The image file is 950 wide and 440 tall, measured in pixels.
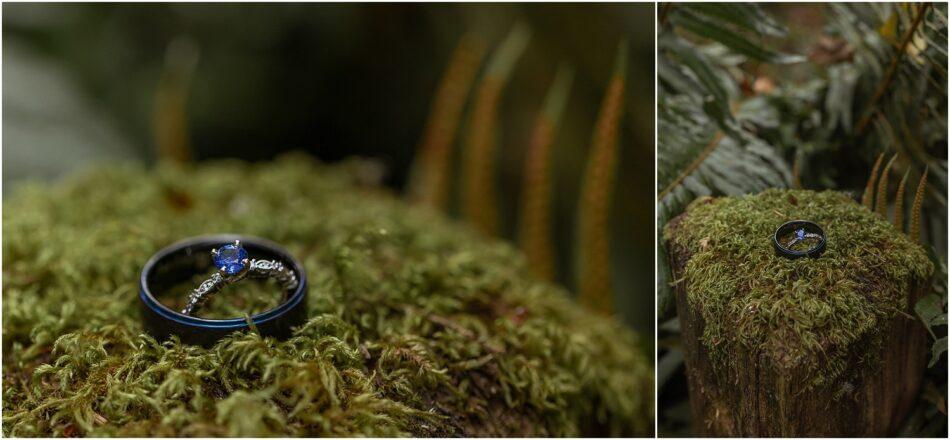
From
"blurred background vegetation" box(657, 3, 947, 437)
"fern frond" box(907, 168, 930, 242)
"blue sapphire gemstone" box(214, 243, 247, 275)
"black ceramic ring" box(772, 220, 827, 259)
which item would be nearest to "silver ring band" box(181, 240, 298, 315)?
"blue sapphire gemstone" box(214, 243, 247, 275)

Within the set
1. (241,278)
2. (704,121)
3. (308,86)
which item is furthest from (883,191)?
(308,86)

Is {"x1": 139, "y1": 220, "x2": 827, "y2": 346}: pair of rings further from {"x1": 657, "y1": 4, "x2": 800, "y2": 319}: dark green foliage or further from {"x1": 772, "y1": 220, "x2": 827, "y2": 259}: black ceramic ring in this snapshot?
{"x1": 657, "y1": 4, "x2": 800, "y2": 319}: dark green foliage

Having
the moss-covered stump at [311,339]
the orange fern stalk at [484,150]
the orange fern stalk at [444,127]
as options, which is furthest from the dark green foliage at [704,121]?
the orange fern stalk at [444,127]

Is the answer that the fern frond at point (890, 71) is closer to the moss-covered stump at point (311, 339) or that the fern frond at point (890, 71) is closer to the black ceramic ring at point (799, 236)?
the black ceramic ring at point (799, 236)

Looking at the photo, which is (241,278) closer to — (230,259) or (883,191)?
(230,259)

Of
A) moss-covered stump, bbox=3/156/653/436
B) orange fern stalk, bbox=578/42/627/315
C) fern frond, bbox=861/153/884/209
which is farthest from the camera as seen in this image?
orange fern stalk, bbox=578/42/627/315

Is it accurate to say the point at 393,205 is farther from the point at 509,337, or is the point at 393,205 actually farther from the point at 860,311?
the point at 860,311
